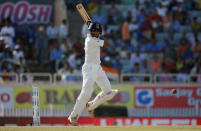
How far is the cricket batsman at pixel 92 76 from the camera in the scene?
45.1 ft

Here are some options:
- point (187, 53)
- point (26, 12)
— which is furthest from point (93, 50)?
point (26, 12)

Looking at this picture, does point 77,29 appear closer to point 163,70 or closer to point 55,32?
point 55,32

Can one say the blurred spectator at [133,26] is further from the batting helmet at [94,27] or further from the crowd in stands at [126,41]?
the batting helmet at [94,27]

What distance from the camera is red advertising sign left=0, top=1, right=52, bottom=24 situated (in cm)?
2539

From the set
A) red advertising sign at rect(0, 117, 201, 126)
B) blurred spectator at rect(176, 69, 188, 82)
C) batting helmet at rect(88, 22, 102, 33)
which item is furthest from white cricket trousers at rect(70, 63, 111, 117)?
blurred spectator at rect(176, 69, 188, 82)

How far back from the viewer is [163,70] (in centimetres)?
2319

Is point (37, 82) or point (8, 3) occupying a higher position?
point (8, 3)

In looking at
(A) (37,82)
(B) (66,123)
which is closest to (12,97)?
(A) (37,82)

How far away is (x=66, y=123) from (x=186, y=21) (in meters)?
9.65

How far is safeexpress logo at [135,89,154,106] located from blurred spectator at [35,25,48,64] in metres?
5.27

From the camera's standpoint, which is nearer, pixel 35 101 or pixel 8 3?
pixel 35 101

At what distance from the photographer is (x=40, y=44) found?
79.5 ft

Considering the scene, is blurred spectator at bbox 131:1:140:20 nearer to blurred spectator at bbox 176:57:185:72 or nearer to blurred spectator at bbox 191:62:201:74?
blurred spectator at bbox 176:57:185:72

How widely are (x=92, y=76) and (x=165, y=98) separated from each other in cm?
721
